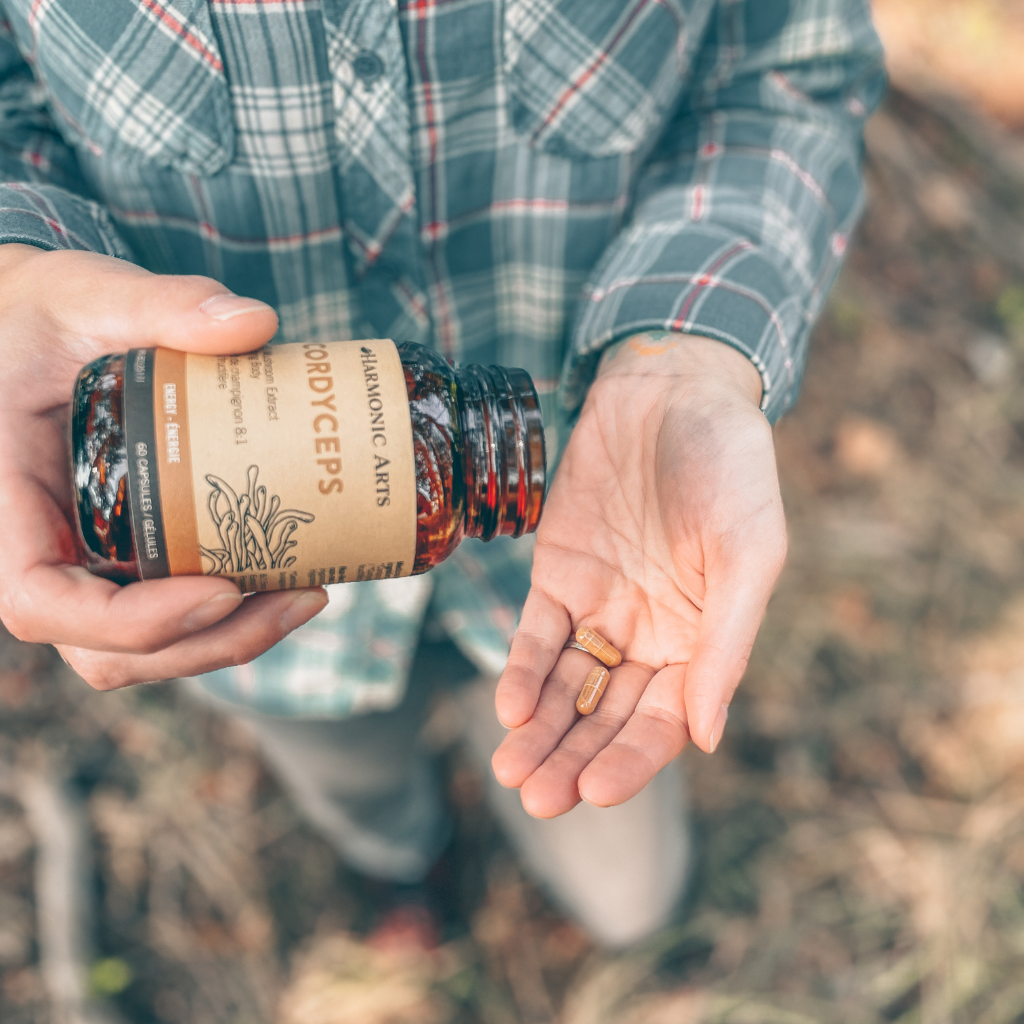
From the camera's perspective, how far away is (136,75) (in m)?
1.23

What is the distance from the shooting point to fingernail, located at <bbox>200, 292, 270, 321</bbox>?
1.07 meters

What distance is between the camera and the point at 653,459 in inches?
52.5

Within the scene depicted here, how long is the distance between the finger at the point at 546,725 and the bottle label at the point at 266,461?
0.34m

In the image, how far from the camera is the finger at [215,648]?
114 cm

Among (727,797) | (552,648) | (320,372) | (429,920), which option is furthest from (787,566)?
(320,372)

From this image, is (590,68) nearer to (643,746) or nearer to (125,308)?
(125,308)

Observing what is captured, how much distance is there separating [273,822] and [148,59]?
2305 millimetres

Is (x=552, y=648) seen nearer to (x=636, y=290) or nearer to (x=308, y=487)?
(x=308, y=487)

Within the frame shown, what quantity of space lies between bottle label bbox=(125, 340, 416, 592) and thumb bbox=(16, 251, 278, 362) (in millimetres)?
35

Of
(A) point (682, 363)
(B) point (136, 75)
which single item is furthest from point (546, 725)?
(B) point (136, 75)

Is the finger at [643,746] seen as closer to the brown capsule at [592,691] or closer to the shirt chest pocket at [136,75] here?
the brown capsule at [592,691]

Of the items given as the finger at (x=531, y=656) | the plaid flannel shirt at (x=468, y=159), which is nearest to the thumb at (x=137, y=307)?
the plaid flannel shirt at (x=468, y=159)

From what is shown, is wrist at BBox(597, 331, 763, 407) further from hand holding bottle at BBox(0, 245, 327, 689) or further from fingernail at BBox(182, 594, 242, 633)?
fingernail at BBox(182, 594, 242, 633)

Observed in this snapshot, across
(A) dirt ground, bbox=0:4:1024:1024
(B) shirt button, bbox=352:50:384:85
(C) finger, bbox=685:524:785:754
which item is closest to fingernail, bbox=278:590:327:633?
(C) finger, bbox=685:524:785:754
